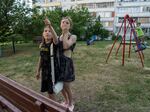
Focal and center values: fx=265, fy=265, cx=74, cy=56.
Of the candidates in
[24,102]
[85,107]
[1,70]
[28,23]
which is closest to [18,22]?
[28,23]

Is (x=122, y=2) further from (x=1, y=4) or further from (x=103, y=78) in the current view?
(x=103, y=78)

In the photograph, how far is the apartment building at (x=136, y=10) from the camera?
54.4 m

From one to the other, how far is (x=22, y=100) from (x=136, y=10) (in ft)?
180

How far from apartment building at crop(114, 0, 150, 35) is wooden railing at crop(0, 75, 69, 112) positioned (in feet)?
172

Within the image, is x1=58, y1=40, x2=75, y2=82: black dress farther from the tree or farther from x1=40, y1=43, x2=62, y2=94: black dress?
the tree

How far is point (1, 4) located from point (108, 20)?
45.6 metres

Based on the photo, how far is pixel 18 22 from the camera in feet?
53.1

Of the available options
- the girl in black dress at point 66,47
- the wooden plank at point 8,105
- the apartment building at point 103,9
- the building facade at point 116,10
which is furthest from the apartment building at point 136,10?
the wooden plank at point 8,105

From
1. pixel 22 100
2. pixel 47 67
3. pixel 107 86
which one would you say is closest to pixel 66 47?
pixel 47 67

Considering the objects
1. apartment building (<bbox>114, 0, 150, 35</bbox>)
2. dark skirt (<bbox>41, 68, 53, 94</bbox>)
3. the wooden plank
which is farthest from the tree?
the wooden plank

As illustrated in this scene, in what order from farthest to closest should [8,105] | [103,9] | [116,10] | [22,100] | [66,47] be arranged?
[103,9], [116,10], [66,47], [8,105], [22,100]

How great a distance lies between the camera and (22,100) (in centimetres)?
330

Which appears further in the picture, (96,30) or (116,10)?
(116,10)

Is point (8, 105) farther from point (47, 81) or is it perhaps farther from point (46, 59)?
point (46, 59)
